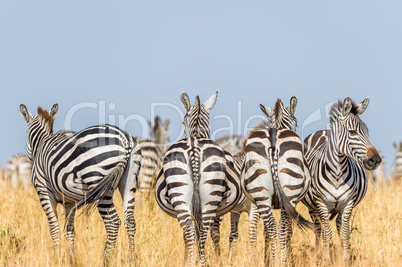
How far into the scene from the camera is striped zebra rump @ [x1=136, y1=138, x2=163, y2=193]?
12304mm

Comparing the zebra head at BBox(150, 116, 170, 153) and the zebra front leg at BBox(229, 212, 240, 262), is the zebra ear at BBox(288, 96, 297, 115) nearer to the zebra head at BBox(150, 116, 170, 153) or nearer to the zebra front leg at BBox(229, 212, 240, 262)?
the zebra front leg at BBox(229, 212, 240, 262)

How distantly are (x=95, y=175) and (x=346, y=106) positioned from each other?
3.68 metres

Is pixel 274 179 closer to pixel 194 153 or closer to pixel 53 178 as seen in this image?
pixel 194 153

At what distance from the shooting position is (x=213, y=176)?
667 centimetres

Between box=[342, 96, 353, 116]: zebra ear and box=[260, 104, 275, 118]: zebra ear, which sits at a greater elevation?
box=[260, 104, 275, 118]: zebra ear

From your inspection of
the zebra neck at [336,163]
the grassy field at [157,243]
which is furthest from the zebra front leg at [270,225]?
the zebra neck at [336,163]

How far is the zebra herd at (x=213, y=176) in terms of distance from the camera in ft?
21.9

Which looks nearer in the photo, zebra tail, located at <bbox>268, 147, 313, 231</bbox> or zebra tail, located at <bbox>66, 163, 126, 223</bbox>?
zebra tail, located at <bbox>268, 147, 313, 231</bbox>

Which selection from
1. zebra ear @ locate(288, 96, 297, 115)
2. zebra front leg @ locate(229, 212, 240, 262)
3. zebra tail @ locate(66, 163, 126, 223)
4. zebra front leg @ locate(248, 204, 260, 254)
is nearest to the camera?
zebra tail @ locate(66, 163, 126, 223)

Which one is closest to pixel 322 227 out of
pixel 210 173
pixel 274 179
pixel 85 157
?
pixel 274 179

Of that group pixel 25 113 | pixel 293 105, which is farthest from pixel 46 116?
pixel 293 105

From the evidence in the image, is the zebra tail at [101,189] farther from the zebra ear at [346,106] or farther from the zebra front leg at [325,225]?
the zebra ear at [346,106]

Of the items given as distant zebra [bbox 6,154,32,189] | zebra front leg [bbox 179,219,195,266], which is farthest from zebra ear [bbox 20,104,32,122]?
distant zebra [bbox 6,154,32,189]

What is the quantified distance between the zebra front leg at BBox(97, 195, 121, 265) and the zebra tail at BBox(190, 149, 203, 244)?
1.39 metres
